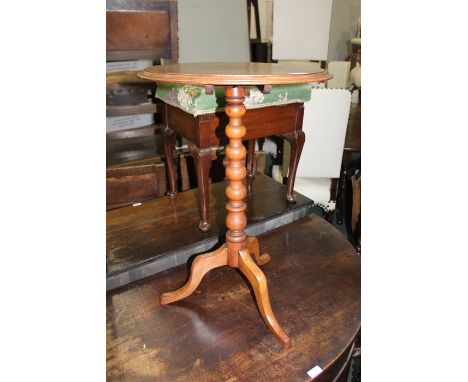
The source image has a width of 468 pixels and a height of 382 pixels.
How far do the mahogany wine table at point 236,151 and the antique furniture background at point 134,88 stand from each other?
102 centimetres

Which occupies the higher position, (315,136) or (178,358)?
(315,136)

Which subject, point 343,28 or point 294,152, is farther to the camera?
point 343,28

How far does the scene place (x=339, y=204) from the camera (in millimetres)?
2811

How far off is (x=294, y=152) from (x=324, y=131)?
59 cm

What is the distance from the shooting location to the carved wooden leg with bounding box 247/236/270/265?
4.78ft

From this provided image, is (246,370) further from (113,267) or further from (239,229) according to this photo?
(113,267)

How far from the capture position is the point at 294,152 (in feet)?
6.14

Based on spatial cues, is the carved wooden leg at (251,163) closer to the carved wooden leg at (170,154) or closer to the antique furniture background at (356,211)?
the carved wooden leg at (170,154)

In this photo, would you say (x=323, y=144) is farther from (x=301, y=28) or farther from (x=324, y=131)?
(x=301, y=28)

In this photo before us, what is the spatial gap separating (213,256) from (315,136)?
A: 4.51 ft

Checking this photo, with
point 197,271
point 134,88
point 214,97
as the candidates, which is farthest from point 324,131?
point 197,271

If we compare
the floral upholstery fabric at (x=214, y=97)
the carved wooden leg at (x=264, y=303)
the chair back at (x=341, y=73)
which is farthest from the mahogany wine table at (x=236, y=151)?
the chair back at (x=341, y=73)

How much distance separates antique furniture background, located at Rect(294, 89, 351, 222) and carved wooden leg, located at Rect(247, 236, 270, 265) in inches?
37.9

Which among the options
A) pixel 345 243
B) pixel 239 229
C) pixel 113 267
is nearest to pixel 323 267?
pixel 345 243
